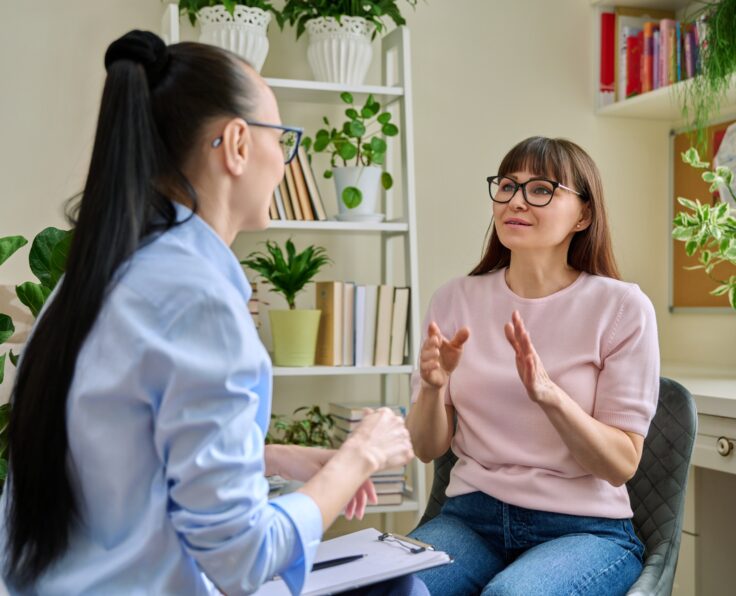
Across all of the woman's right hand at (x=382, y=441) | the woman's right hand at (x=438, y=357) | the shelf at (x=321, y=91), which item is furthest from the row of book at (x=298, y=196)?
the woman's right hand at (x=382, y=441)

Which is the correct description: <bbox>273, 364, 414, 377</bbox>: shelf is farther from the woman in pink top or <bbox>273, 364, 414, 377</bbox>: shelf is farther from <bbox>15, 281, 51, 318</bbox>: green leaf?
the woman in pink top

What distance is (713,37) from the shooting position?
8.46 feet

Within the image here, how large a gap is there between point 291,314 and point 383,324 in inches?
11.3

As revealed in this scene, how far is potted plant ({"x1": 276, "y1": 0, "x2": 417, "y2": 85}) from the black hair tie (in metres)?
1.72

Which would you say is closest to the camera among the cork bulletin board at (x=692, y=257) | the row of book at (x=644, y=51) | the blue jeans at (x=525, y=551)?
the blue jeans at (x=525, y=551)

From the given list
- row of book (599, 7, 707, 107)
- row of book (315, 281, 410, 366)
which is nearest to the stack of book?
row of book (315, 281, 410, 366)

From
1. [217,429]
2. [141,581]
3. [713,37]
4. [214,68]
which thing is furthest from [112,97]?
[713,37]

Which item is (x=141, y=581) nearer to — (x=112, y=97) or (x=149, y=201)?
(x=149, y=201)

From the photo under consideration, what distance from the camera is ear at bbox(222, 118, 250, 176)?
3.11 feet

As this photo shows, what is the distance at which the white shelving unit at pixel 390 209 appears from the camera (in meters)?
2.59

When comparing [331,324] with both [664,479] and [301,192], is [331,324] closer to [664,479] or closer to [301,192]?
[301,192]

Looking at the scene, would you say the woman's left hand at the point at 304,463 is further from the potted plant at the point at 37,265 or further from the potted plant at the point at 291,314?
the potted plant at the point at 291,314

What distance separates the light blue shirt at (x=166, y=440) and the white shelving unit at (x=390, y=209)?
165 centimetres

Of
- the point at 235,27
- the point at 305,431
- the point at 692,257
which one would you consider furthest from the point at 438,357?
the point at 692,257
